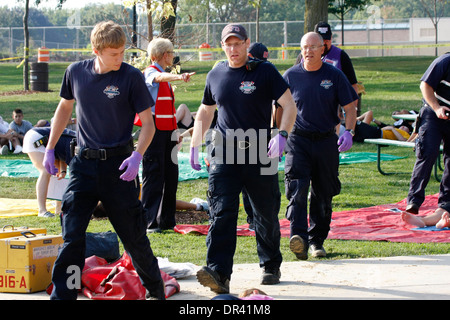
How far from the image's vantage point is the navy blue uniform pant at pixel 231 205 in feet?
19.1

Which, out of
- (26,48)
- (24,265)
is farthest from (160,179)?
(26,48)

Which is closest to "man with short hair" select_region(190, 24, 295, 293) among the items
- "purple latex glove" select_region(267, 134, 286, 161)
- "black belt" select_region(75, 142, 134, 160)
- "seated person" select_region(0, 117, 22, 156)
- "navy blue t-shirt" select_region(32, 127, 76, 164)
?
"purple latex glove" select_region(267, 134, 286, 161)

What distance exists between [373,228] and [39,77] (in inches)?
850

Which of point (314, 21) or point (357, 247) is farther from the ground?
point (314, 21)

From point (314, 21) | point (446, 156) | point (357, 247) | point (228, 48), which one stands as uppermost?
point (314, 21)

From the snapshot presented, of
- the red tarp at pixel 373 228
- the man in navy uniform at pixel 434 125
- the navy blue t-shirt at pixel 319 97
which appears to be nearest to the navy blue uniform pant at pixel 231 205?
the navy blue t-shirt at pixel 319 97

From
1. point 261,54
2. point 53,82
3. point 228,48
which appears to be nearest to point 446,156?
point 261,54

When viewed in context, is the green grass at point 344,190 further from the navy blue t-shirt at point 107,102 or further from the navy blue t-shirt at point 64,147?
the navy blue t-shirt at point 107,102

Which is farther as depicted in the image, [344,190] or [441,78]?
[344,190]

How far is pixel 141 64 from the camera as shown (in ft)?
33.5

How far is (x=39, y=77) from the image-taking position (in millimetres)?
28031

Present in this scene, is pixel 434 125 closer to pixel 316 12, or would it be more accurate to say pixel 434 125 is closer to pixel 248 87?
pixel 248 87
